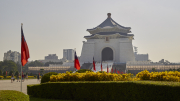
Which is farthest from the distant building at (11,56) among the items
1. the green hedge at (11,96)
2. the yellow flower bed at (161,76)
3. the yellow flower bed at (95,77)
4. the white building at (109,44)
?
the green hedge at (11,96)

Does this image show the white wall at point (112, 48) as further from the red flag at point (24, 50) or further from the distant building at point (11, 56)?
the distant building at point (11, 56)

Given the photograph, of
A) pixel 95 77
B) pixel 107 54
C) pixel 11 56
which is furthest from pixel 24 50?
pixel 11 56

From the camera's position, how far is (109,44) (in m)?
38.4

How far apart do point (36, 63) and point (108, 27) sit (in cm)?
3968

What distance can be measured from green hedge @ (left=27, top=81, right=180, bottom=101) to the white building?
96.3ft

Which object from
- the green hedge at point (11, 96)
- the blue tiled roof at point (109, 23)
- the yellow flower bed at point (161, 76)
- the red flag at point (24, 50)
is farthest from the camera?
the blue tiled roof at point (109, 23)

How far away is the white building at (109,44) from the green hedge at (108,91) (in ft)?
96.3

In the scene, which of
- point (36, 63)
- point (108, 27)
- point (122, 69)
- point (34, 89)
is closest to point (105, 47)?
point (108, 27)

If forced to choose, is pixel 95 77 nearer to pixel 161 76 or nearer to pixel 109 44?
pixel 161 76

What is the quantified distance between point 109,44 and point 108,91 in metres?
31.3

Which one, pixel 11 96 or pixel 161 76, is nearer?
pixel 11 96

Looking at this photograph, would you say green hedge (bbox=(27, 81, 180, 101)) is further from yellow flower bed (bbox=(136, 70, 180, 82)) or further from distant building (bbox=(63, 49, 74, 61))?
distant building (bbox=(63, 49, 74, 61))

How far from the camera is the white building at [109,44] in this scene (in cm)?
3725

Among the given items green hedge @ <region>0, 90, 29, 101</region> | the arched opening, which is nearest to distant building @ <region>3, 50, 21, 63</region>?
the arched opening
